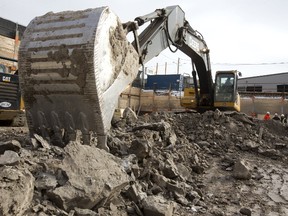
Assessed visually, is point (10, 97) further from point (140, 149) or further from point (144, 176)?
point (144, 176)

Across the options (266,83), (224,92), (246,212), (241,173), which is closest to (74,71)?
(246,212)

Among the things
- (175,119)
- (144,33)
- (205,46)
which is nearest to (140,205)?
(144,33)

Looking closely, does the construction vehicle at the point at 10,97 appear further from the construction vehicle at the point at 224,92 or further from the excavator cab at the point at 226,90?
the excavator cab at the point at 226,90

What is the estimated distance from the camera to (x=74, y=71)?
13.2 feet

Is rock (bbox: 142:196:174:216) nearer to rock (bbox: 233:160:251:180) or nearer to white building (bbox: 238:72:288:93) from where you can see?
rock (bbox: 233:160:251:180)

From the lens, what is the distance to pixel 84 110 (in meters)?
4.14

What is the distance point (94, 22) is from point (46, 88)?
108 centimetres

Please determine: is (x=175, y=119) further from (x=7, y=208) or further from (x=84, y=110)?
(x=7, y=208)

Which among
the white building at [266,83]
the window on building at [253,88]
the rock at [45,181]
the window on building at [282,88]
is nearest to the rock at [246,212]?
the rock at [45,181]

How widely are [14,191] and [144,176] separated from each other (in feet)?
6.58

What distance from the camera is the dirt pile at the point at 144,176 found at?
2.74m

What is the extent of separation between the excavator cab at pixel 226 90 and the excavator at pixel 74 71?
716 centimetres

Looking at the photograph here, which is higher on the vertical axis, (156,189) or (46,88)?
(46,88)

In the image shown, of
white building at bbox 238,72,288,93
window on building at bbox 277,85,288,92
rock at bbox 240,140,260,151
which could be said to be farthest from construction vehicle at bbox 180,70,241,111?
white building at bbox 238,72,288,93
